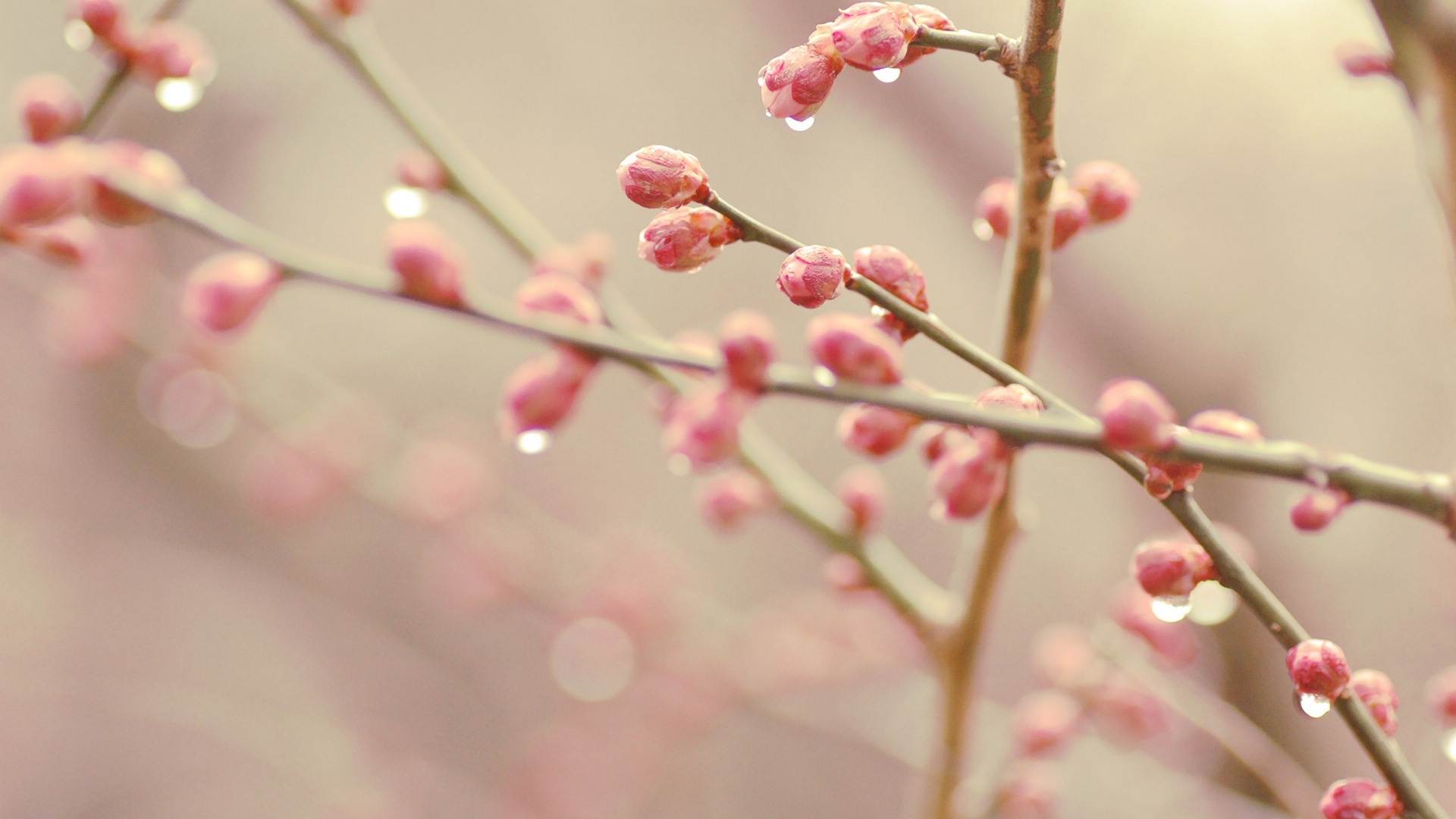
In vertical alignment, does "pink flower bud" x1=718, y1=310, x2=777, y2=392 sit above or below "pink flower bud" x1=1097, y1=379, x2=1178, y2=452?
below

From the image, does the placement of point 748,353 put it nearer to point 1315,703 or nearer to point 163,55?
point 1315,703

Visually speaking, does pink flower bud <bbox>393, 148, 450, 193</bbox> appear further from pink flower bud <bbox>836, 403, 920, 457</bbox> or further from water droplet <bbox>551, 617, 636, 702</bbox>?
water droplet <bbox>551, 617, 636, 702</bbox>

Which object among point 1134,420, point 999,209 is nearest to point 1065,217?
point 999,209

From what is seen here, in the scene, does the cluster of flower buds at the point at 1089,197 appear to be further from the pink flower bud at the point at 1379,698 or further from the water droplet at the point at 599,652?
the water droplet at the point at 599,652

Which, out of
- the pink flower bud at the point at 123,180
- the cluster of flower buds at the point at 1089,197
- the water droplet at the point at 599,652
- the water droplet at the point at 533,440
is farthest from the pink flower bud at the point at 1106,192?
the water droplet at the point at 599,652

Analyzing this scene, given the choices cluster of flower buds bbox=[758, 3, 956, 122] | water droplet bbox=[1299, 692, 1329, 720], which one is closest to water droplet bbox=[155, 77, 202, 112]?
cluster of flower buds bbox=[758, 3, 956, 122]

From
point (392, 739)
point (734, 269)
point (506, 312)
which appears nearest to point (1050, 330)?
point (734, 269)
